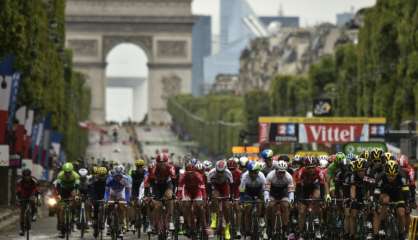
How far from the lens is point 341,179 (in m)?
35.5

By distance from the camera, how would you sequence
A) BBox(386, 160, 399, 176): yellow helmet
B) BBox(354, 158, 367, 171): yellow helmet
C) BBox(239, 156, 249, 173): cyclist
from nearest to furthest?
BBox(386, 160, 399, 176): yellow helmet
BBox(354, 158, 367, 171): yellow helmet
BBox(239, 156, 249, 173): cyclist

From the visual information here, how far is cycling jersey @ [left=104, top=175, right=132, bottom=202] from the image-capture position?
120 ft

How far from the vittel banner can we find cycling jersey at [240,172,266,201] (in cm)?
3879

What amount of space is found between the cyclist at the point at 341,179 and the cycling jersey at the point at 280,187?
1093mm

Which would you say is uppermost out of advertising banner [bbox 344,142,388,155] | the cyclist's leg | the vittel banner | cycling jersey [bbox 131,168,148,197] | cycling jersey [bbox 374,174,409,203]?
the vittel banner

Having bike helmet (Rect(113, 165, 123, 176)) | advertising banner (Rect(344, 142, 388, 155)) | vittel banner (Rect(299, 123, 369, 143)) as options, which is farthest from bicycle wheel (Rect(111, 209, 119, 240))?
vittel banner (Rect(299, 123, 369, 143))

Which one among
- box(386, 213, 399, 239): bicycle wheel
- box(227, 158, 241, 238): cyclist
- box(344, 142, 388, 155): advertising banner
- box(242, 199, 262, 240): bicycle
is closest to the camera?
box(386, 213, 399, 239): bicycle wheel

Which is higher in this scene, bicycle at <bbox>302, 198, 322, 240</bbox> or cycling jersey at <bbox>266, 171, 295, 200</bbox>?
cycling jersey at <bbox>266, 171, 295, 200</bbox>

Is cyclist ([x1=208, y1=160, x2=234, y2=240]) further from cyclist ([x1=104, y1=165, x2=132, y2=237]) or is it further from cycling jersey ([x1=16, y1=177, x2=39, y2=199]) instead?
cycling jersey ([x1=16, y1=177, x2=39, y2=199])

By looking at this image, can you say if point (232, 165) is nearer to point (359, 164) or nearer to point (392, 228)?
point (359, 164)

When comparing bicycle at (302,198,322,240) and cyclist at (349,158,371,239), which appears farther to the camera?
bicycle at (302,198,322,240)

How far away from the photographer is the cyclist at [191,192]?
114ft

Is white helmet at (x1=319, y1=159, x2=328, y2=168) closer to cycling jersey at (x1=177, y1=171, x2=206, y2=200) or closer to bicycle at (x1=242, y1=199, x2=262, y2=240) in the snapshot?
bicycle at (x1=242, y1=199, x2=262, y2=240)

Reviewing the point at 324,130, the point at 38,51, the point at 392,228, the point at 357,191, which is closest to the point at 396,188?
the point at 392,228
